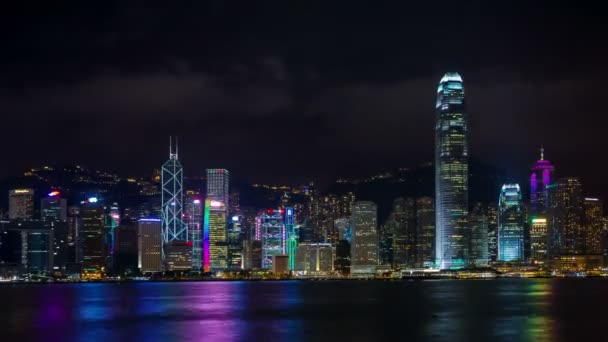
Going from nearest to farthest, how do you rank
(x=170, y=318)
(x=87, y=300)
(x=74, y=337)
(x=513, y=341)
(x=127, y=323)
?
(x=513, y=341) < (x=74, y=337) < (x=127, y=323) < (x=170, y=318) < (x=87, y=300)

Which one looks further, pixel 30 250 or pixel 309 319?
pixel 30 250

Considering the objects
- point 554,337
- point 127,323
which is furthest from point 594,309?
point 127,323

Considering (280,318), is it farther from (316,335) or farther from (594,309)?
(594,309)

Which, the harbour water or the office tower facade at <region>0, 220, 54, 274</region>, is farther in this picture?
the office tower facade at <region>0, 220, 54, 274</region>

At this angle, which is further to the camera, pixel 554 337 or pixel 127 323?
pixel 127 323

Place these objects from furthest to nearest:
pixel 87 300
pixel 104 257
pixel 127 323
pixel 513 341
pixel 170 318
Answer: pixel 104 257 < pixel 87 300 < pixel 170 318 < pixel 127 323 < pixel 513 341

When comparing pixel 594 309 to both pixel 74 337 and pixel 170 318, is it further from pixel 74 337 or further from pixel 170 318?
pixel 74 337

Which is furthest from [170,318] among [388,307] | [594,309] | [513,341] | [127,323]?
[594,309]

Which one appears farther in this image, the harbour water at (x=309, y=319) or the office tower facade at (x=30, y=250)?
the office tower facade at (x=30, y=250)

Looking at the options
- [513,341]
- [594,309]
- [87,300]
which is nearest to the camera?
[513,341]
